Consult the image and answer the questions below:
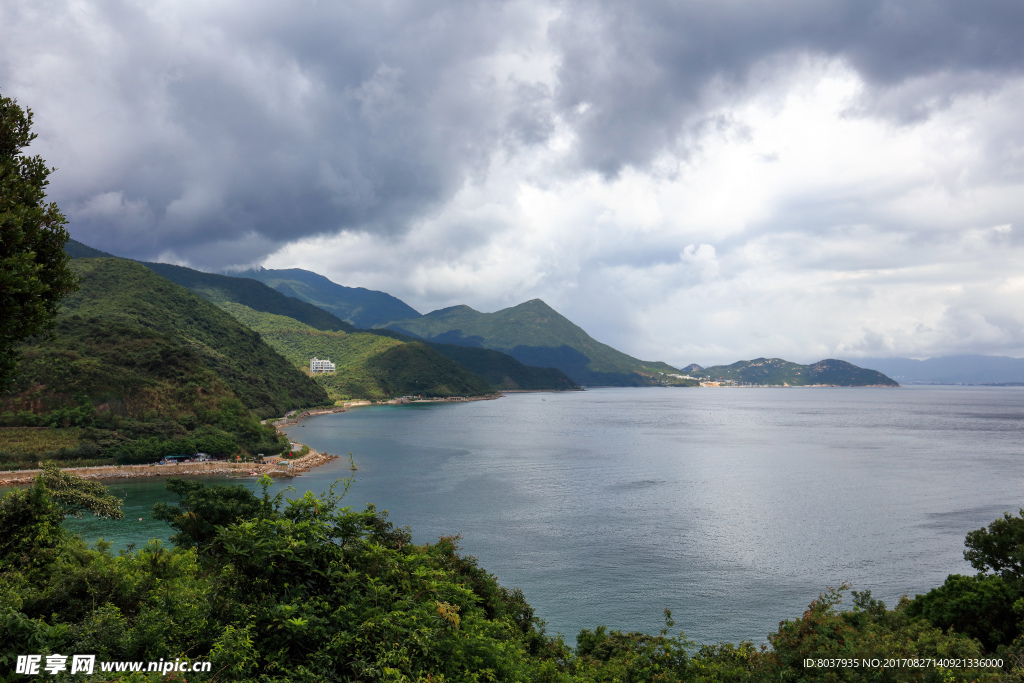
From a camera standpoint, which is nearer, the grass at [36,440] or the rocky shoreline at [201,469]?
the grass at [36,440]

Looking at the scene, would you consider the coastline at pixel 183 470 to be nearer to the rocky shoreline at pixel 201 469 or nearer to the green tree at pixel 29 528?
the rocky shoreline at pixel 201 469

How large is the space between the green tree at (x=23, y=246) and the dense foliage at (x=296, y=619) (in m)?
3.98

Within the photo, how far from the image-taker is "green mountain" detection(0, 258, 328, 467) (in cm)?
6228

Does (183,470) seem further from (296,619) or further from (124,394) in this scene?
(296,619)

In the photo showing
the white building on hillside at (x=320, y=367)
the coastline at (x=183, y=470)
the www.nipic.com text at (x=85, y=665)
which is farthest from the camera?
the white building on hillside at (x=320, y=367)

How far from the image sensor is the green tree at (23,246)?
9.44 m

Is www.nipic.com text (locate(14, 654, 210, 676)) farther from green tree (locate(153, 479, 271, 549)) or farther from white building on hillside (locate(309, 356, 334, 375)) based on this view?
white building on hillside (locate(309, 356, 334, 375))

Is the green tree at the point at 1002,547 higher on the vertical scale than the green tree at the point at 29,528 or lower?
lower

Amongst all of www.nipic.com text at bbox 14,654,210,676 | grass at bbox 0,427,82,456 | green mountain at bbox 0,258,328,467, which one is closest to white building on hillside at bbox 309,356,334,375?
green mountain at bbox 0,258,328,467

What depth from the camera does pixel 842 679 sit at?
36.4 ft

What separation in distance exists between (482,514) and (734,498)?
2486 centimetres

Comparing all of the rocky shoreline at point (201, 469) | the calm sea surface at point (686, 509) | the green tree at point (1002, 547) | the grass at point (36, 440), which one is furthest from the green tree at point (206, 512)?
the grass at point (36, 440)

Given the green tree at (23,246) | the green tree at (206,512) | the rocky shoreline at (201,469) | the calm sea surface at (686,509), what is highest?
the green tree at (23,246)

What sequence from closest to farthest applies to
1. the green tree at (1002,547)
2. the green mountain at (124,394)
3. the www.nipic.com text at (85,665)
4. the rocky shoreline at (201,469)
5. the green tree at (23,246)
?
the www.nipic.com text at (85,665) < the green tree at (23,246) < the green tree at (1002,547) < the rocky shoreline at (201,469) < the green mountain at (124,394)
